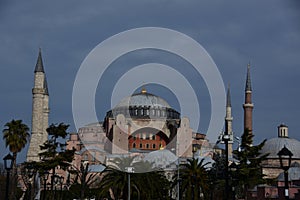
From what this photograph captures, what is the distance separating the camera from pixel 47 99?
74250 mm

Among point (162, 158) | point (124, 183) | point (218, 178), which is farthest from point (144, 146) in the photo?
point (124, 183)

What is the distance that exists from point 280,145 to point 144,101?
90.6 feet

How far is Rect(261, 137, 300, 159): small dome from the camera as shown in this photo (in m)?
75.3

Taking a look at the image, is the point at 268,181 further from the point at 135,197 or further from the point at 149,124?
the point at 149,124

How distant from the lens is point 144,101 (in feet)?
309

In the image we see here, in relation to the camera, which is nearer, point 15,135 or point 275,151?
point 15,135

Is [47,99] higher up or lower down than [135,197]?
higher up

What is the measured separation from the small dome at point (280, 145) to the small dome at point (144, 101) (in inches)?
943

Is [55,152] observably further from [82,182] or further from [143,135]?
[143,135]

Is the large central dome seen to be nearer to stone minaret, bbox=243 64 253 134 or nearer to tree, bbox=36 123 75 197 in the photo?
stone minaret, bbox=243 64 253 134

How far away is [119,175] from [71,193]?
71.5ft

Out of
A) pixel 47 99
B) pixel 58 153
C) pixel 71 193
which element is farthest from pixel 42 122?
pixel 58 153

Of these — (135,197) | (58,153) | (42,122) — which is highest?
(42,122)

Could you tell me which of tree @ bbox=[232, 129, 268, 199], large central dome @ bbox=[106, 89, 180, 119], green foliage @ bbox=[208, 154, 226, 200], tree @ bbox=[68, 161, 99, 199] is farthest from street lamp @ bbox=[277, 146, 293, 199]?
large central dome @ bbox=[106, 89, 180, 119]
